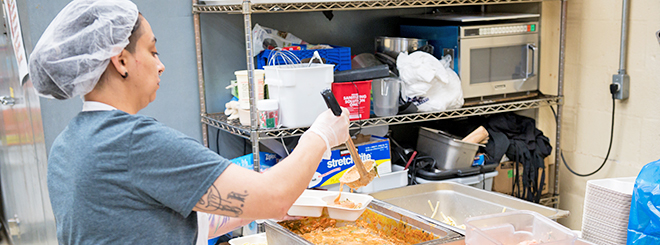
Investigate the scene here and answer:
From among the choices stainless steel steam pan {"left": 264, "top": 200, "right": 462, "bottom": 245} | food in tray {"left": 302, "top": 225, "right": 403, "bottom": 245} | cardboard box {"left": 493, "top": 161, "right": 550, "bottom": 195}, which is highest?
stainless steel steam pan {"left": 264, "top": 200, "right": 462, "bottom": 245}

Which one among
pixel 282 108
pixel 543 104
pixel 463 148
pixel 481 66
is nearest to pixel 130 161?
pixel 282 108

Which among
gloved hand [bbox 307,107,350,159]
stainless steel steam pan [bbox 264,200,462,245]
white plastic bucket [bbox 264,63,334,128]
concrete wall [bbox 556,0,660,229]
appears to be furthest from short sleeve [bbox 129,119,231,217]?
concrete wall [bbox 556,0,660,229]

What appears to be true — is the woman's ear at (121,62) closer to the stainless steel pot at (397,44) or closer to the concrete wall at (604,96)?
the stainless steel pot at (397,44)

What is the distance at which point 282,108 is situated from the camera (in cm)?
255

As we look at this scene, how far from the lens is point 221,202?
1.17m

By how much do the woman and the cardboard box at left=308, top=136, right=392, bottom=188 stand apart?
1.39 metres

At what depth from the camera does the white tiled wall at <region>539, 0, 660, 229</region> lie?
2.70 meters

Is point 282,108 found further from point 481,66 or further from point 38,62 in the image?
point 38,62

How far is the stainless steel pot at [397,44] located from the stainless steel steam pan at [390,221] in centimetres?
113

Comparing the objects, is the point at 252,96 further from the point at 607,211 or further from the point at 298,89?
the point at 607,211

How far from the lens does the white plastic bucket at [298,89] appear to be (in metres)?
2.46

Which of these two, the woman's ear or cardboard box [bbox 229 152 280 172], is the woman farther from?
cardboard box [bbox 229 152 280 172]

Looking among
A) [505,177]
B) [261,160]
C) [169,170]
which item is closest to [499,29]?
[505,177]

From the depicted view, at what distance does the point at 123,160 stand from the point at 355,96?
1611 millimetres
